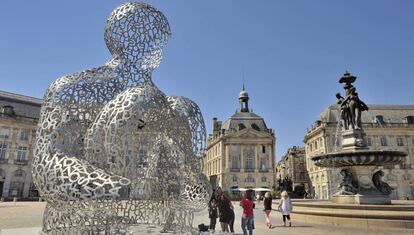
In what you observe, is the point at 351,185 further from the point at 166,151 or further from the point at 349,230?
the point at 166,151

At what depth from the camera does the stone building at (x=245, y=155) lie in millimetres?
56625

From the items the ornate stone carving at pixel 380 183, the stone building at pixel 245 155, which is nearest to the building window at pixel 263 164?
the stone building at pixel 245 155

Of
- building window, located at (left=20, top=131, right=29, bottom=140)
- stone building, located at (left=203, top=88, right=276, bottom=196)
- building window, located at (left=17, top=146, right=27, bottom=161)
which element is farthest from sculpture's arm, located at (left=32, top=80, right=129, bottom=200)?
stone building, located at (left=203, top=88, right=276, bottom=196)

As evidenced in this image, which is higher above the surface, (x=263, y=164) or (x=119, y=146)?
(x=263, y=164)

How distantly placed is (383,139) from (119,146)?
170 feet

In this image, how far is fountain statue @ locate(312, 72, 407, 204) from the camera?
12820mm

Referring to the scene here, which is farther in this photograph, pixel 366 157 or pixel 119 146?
pixel 366 157

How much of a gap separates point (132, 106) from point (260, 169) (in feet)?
175

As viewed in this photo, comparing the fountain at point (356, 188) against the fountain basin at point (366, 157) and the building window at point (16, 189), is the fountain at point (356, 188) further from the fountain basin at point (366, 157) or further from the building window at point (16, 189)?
the building window at point (16, 189)

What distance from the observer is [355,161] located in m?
12.9

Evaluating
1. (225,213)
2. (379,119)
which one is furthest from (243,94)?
(225,213)

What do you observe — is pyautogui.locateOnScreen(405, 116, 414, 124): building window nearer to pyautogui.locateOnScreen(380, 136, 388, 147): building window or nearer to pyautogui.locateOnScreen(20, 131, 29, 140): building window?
pyautogui.locateOnScreen(380, 136, 388, 147): building window

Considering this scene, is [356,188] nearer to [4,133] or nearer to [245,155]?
[245,155]

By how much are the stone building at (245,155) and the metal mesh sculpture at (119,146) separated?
48335 mm
